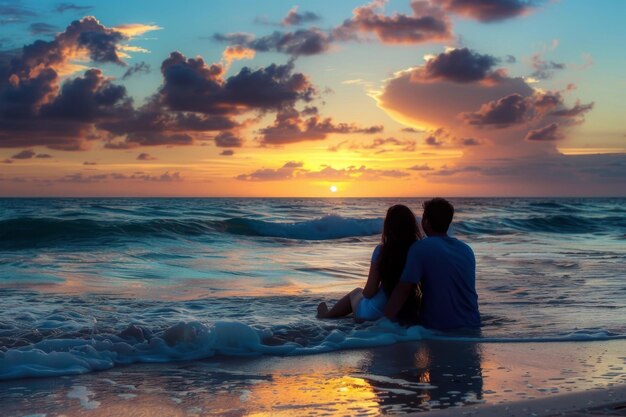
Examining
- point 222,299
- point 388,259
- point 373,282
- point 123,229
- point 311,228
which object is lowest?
point 222,299

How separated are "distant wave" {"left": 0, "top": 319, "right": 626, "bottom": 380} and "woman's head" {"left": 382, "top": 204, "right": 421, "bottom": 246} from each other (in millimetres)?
802

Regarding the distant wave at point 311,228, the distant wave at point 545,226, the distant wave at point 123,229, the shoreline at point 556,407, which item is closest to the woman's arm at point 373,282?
the shoreline at point 556,407

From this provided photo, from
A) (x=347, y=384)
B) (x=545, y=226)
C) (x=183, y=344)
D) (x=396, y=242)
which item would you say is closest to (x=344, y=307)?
(x=396, y=242)

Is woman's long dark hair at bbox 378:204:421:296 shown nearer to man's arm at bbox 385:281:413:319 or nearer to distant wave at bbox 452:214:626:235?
man's arm at bbox 385:281:413:319

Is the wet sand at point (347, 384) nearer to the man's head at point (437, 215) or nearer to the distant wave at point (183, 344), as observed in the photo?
the distant wave at point (183, 344)

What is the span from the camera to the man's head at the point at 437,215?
6.43m

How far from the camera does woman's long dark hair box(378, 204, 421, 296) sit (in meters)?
6.82

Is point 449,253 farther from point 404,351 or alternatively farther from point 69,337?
point 69,337

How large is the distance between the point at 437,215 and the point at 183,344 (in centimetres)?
249

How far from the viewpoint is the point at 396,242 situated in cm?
683

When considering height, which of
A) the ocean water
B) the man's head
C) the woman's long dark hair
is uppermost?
the man's head

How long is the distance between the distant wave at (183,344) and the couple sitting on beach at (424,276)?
0.89 ft

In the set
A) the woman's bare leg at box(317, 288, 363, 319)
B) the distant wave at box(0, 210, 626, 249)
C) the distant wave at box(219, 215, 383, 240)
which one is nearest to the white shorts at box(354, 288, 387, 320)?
the woman's bare leg at box(317, 288, 363, 319)

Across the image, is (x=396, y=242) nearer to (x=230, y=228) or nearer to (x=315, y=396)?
(x=315, y=396)
